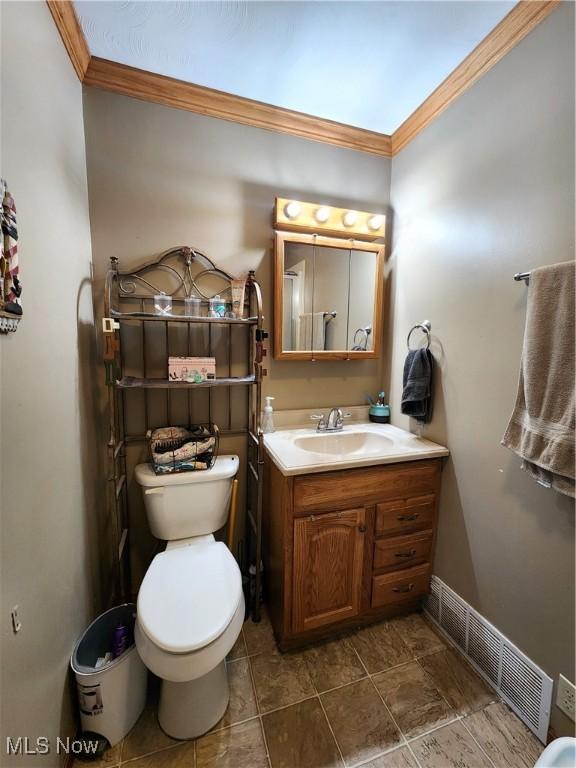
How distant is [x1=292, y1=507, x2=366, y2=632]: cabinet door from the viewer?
139cm

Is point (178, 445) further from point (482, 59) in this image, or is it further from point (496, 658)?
point (482, 59)

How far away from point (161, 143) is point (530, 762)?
2.86 meters

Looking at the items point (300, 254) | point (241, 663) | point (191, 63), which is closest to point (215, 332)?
point (300, 254)

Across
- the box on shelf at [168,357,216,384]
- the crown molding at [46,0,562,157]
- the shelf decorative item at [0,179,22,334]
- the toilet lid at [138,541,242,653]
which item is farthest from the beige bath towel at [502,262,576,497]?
the shelf decorative item at [0,179,22,334]

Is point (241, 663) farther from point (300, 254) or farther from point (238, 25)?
point (238, 25)

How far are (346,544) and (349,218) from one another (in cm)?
168

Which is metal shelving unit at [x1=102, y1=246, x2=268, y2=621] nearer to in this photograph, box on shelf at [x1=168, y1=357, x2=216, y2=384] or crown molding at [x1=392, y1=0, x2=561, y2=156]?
box on shelf at [x1=168, y1=357, x2=216, y2=384]

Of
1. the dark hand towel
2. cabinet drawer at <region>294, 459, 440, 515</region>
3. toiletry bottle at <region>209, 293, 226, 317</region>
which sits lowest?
cabinet drawer at <region>294, 459, 440, 515</region>

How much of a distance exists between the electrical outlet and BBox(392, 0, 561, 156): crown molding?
2.25 metres

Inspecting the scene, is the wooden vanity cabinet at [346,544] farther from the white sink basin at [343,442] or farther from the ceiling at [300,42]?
the ceiling at [300,42]

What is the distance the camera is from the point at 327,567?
144 centimetres

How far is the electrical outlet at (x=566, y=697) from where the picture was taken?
1061 millimetres

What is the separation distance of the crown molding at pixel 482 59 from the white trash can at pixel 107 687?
2.66 m

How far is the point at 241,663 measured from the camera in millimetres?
1437
